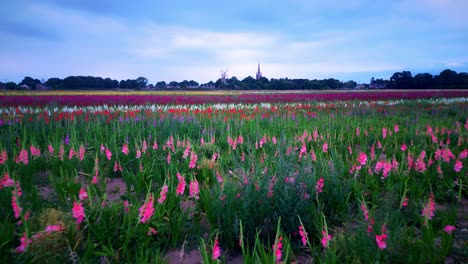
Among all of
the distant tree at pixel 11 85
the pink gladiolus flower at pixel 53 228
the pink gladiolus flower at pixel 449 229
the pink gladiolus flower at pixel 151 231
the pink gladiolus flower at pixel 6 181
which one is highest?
the distant tree at pixel 11 85

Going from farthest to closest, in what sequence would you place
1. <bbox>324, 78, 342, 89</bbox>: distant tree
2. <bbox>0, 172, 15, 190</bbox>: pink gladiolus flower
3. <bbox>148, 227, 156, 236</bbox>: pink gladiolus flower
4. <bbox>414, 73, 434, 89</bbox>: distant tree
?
<bbox>324, 78, 342, 89</bbox>: distant tree → <bbox>414, 73, 434, 89</bbox>: distant tree → <bbox>0, 172, 15, 190</bbox>: pink gladiolus flower → <bbox>148, 227, 156, 236</bbox>: pink gladiolus flower

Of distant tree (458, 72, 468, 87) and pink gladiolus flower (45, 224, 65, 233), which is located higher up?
distant tree (458, 72, 468, 87)

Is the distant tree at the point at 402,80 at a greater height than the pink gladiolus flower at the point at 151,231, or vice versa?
the distant tree at the point at 402,80

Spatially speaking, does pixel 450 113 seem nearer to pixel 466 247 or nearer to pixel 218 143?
pixel 218 143

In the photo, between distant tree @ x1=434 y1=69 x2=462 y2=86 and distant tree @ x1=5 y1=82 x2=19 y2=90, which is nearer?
distant tree @ x1=5 y1=82 x2=19 y2=90

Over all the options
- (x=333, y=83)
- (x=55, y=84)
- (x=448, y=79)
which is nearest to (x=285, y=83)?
(x=333, y=83)

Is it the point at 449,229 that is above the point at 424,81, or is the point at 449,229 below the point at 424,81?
below

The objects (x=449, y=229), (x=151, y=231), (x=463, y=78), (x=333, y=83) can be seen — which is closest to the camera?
(x=449, y=229)

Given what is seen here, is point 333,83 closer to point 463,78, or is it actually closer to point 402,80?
point 402,80

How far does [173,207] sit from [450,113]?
48.1ft

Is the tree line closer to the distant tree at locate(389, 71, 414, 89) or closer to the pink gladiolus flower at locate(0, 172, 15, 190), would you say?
the distant tree at locate(389, 71, 414, 89)

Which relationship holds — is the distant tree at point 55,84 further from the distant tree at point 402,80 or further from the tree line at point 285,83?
the distant tree at point 402,80

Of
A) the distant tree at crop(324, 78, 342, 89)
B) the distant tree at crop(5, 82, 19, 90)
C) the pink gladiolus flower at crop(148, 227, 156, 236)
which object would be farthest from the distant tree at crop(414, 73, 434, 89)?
the distant tree at crop(5, 82, 19, 90)

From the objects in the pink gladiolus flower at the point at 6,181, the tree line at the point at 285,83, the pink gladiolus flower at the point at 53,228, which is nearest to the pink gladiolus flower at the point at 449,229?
the pink gladiolus flower at the point at 53,228
